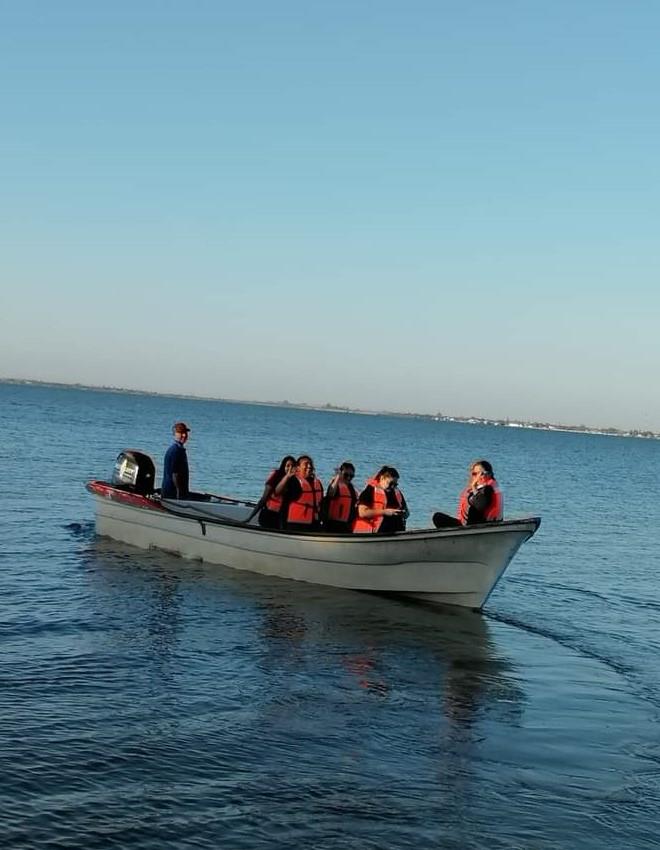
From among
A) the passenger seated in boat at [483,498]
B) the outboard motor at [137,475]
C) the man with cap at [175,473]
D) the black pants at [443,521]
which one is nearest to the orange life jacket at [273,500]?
the man with cap at [175,473]

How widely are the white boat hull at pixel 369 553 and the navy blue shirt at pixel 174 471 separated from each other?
42 cm

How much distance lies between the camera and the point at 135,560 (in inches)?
689

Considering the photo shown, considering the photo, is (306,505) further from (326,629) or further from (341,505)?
(326,629)

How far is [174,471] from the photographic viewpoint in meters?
18.1

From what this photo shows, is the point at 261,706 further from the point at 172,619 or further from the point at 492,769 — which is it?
the point at 172,619

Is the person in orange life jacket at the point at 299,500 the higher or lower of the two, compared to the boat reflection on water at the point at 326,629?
higher

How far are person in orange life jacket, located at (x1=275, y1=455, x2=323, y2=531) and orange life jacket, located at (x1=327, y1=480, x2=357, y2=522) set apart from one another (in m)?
0.30

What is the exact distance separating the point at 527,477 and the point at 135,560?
4403 centimetres

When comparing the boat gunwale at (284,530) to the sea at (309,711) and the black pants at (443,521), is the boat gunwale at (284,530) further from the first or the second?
the sea at (309,711)

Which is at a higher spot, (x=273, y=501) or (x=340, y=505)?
(x=340, y=505)

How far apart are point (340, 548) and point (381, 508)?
37.3 inches

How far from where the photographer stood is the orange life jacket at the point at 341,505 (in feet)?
51.2

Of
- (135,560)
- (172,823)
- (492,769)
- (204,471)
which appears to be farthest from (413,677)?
(204,471)

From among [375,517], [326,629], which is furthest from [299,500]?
[326,629]
